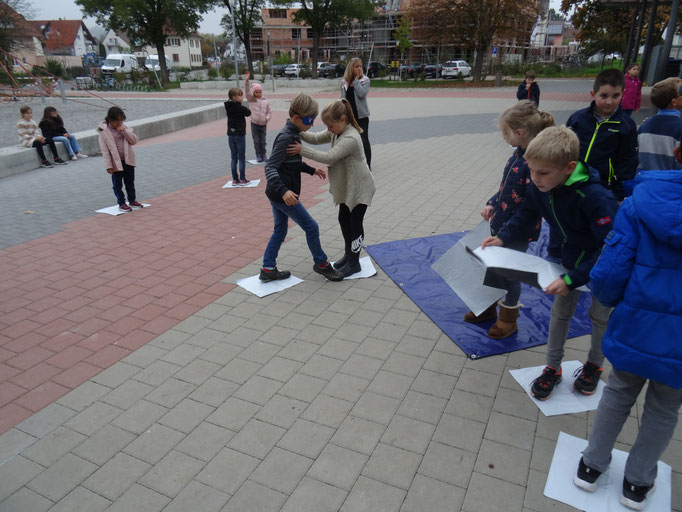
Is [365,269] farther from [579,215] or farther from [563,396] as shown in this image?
[579,215]

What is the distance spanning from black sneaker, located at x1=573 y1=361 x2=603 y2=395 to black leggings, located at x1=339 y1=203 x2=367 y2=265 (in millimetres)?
2430

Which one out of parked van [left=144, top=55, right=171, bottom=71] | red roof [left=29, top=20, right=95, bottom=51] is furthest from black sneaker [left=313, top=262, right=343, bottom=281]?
red roof [left=29, top=20, right=95, bottom=51]

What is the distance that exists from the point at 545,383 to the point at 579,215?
117cm

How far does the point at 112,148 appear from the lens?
22.9 feet

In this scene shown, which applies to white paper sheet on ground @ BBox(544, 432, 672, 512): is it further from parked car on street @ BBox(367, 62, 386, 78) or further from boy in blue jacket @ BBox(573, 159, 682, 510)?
parked car on street @ BBox(367, 62, 386, 78)

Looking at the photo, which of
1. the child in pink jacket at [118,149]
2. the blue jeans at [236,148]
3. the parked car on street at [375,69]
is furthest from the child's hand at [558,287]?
the parked car on street at [375,69]

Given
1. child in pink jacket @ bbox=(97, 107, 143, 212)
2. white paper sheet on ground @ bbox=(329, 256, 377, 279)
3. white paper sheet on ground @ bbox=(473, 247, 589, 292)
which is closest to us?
white paper sheet on ground @ bbox=(473, 247, 589, 292)

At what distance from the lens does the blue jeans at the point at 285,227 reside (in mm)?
4562

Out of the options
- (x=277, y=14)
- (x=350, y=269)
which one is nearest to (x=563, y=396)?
(x=350, y=269)

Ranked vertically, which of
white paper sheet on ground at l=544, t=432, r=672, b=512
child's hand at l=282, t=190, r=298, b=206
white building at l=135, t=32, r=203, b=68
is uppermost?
white building at l=135, t=32, r=203, b=68

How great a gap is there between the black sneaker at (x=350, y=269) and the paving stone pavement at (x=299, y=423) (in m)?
0.21

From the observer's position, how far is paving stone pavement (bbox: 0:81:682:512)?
2.45m

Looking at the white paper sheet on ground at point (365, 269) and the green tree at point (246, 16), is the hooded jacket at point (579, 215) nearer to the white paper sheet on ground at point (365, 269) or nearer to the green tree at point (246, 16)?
the white paper sheet on ground at point (365, 269)

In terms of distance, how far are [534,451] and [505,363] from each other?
2.92 ft
